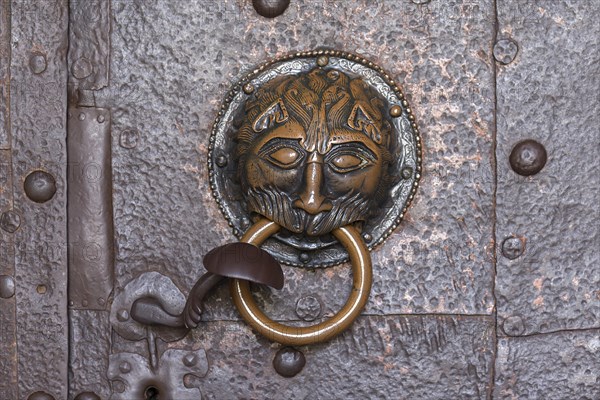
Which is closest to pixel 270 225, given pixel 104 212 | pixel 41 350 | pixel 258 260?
pixel 258 260

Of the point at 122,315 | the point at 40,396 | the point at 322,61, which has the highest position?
the point at 322,61

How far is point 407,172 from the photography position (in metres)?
1.17

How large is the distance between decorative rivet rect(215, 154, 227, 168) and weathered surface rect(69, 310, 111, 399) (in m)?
0.23

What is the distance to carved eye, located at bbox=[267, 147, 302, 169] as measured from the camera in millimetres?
1095

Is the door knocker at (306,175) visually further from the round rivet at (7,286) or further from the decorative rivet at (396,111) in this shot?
the round rivet at (7,286)

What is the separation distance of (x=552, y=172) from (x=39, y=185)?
63cm

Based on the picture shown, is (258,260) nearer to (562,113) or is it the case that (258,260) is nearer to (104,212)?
(104,212)

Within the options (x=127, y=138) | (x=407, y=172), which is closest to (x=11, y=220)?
(x=127, y=138)

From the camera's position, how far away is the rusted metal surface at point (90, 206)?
117cm

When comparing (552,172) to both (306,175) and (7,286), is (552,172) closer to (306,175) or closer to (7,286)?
(306,175)

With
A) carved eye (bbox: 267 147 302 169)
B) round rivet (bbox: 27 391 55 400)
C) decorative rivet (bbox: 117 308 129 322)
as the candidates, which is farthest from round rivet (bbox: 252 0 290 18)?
round rivet (bbox: 27 391 55 400)

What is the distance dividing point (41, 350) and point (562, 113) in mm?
709

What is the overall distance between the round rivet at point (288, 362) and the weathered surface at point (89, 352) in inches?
8.4

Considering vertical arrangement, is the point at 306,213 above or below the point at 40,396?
above
